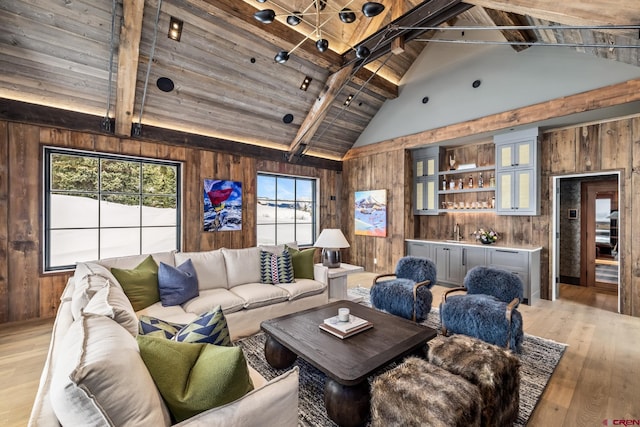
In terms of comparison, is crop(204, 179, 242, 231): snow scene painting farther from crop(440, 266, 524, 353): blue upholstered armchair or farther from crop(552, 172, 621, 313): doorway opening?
crop(552, 172, 621, 313): doorway opening

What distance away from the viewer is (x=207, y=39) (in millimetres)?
3754

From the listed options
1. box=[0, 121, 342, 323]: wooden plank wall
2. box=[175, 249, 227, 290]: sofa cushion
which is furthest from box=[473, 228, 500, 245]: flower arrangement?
box=[0, 121, 342, 323]: wooden plank wall

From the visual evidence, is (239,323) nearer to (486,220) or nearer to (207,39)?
(207,39)

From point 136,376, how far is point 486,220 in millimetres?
5714

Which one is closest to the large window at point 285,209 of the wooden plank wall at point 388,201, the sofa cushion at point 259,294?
the wooden plank wall at point 388,201

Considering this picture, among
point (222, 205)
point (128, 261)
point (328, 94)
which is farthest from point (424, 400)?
point (328, 94)

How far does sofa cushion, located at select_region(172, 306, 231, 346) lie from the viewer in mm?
1417

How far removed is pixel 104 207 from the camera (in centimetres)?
Answer: 533

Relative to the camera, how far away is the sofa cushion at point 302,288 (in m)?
3.44

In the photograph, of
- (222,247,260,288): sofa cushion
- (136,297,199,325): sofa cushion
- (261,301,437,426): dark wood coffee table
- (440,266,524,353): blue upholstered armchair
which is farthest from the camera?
(222,247,260,288): sofa cushion

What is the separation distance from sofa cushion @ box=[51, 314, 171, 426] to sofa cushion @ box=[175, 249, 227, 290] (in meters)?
2.24

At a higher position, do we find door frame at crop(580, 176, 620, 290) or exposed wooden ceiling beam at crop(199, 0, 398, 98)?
exposed wooden ceiling beam at crop(199, 0, 398, 98)

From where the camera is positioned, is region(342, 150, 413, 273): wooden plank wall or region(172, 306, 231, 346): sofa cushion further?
region(342, 150, 413, 273): wooden plank wall

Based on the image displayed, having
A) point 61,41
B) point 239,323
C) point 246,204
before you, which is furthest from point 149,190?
point 239,323
